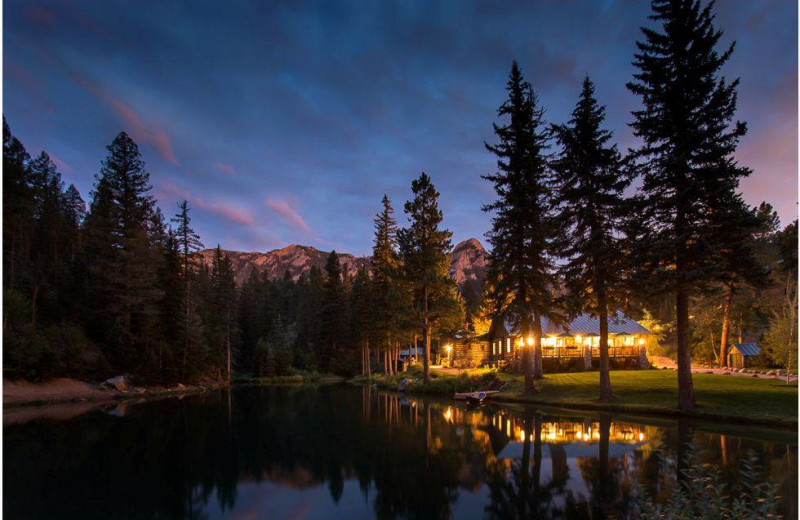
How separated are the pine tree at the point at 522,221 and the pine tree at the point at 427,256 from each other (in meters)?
8.02

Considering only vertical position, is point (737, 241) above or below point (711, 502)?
above

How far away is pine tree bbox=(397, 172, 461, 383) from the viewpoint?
36844 millimetres

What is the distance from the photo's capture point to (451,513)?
10273mm

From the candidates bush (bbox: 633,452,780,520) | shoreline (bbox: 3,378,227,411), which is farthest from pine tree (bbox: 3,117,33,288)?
bush (bbox: 633,452,780,520)

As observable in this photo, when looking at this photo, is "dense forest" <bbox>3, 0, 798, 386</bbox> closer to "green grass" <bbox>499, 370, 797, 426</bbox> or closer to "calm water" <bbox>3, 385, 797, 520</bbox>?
"green grass" <bbox>499, 370, 797, 426</bbox>

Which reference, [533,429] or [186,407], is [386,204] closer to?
[186,407]

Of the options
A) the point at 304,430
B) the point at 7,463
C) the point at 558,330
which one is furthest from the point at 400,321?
the point at 7,463

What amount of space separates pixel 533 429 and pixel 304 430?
10.7m

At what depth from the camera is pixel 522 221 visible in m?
28.2

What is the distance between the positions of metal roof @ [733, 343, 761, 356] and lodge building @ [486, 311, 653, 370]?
911 centimetres

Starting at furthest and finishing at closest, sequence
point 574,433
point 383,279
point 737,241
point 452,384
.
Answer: point 383,279 → point 452,384 → point 737,241 → point 574,433

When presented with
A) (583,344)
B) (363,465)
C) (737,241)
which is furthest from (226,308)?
(737,241)

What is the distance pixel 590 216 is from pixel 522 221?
5.05m

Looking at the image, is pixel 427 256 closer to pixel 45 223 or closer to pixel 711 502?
pixel 711 502
